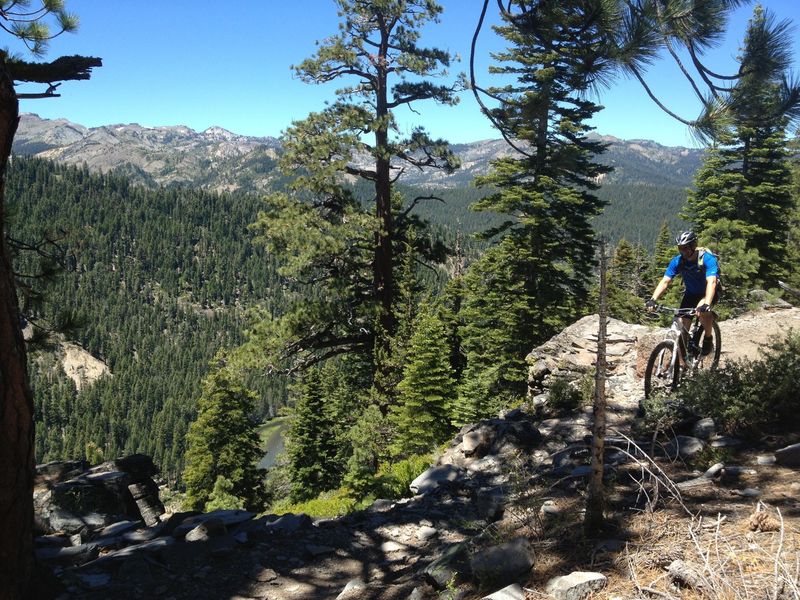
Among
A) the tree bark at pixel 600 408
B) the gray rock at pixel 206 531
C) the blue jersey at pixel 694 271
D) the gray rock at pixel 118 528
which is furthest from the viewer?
the blue jersey at pixel 694 271

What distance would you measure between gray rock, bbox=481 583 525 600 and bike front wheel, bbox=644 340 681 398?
4.68 m

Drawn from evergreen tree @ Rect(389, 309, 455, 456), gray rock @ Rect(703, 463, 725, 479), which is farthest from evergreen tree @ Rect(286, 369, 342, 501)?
gray rock @ Rect(703, 463, 725, 479)

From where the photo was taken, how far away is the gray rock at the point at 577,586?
2873mm

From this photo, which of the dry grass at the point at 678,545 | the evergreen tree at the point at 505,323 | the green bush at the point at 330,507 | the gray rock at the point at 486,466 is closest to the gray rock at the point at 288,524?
the green bush at the point at 330,507

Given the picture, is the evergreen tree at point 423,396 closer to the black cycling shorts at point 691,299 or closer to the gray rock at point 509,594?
the black cycling shorts at point 691,299

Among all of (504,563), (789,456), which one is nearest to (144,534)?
(504,563)

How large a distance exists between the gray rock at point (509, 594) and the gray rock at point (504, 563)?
0.67ft

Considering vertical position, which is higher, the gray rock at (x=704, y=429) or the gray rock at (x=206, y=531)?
the gray rock at (x=704, y=429)

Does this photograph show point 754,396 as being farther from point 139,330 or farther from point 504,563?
point 139,330

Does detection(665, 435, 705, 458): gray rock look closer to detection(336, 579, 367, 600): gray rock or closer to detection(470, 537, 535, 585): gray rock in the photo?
detection(470, 537, 535, 585): gray rock

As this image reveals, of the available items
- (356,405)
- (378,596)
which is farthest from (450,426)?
(378,596)

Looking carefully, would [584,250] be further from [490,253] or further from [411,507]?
→ [411,507]

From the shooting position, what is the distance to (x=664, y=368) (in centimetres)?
708

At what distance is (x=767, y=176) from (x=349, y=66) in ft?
65.1
